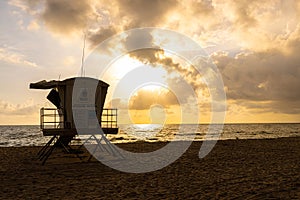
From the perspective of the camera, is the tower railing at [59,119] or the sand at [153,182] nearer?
the sand at [153,182]

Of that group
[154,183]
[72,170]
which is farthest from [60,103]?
[154,183]

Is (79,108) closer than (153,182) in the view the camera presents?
No

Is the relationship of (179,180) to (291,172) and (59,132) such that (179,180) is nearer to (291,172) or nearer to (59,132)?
(291,172)

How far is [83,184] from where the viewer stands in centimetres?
1377

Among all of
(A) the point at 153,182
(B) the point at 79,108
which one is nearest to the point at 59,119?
(B) the point at 79,108

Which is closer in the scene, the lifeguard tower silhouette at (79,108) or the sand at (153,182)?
the sand at (153,182)

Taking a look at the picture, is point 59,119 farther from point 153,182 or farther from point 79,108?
point 153,182

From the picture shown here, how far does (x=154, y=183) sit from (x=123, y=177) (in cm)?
222

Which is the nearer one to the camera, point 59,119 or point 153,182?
point 153,182

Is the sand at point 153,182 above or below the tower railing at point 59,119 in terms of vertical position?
below

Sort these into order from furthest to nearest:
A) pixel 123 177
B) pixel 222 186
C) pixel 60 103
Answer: pixel 60 103
pixel 123 177
pixel 222 186

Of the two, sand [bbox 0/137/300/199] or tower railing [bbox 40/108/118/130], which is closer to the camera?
sand [bbox 0/137/300/199]

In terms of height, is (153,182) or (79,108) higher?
(79,108)

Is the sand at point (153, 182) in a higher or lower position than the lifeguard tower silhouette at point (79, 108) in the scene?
lower
